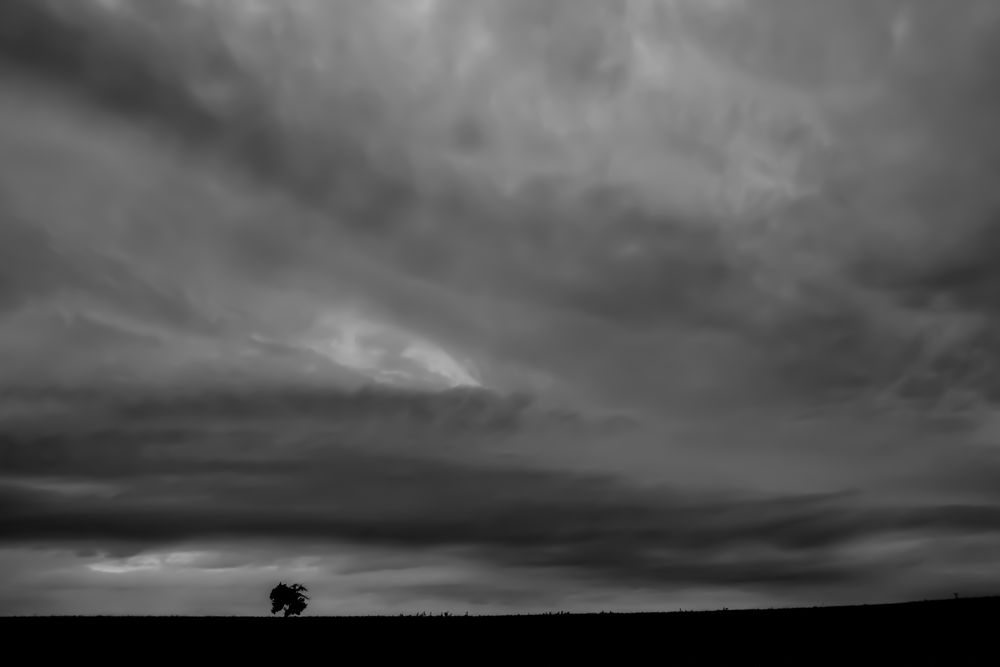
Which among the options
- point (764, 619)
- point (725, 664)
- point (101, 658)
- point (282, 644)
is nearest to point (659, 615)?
point (764, 619)

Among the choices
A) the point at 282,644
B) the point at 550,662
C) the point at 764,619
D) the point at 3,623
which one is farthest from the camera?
the point at 764,619

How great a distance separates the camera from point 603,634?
41.0 m

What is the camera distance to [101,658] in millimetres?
34719

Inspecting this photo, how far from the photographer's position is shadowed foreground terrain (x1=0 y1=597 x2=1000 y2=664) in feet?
119

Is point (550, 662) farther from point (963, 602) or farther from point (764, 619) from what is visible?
point (963, 602)

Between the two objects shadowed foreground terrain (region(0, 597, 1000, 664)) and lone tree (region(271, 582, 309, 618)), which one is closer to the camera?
shadowed foreground terrain (region(0, 597, 1000, 664))

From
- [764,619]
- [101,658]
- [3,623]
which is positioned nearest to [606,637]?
[764,619]

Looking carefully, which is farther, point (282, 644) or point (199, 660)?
point (282, 644)

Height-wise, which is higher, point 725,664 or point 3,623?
point 3,623

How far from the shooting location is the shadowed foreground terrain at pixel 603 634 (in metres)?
36.4

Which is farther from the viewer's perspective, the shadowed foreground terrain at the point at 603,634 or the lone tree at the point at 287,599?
the lone tree at the point at 287,599

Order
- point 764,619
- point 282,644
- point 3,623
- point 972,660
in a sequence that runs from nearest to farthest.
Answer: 1. point 972,660
2. point 282,644
3. point 3,623
4. point 764,619

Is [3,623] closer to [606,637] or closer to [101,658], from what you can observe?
[101,658]

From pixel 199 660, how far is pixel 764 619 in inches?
1068
